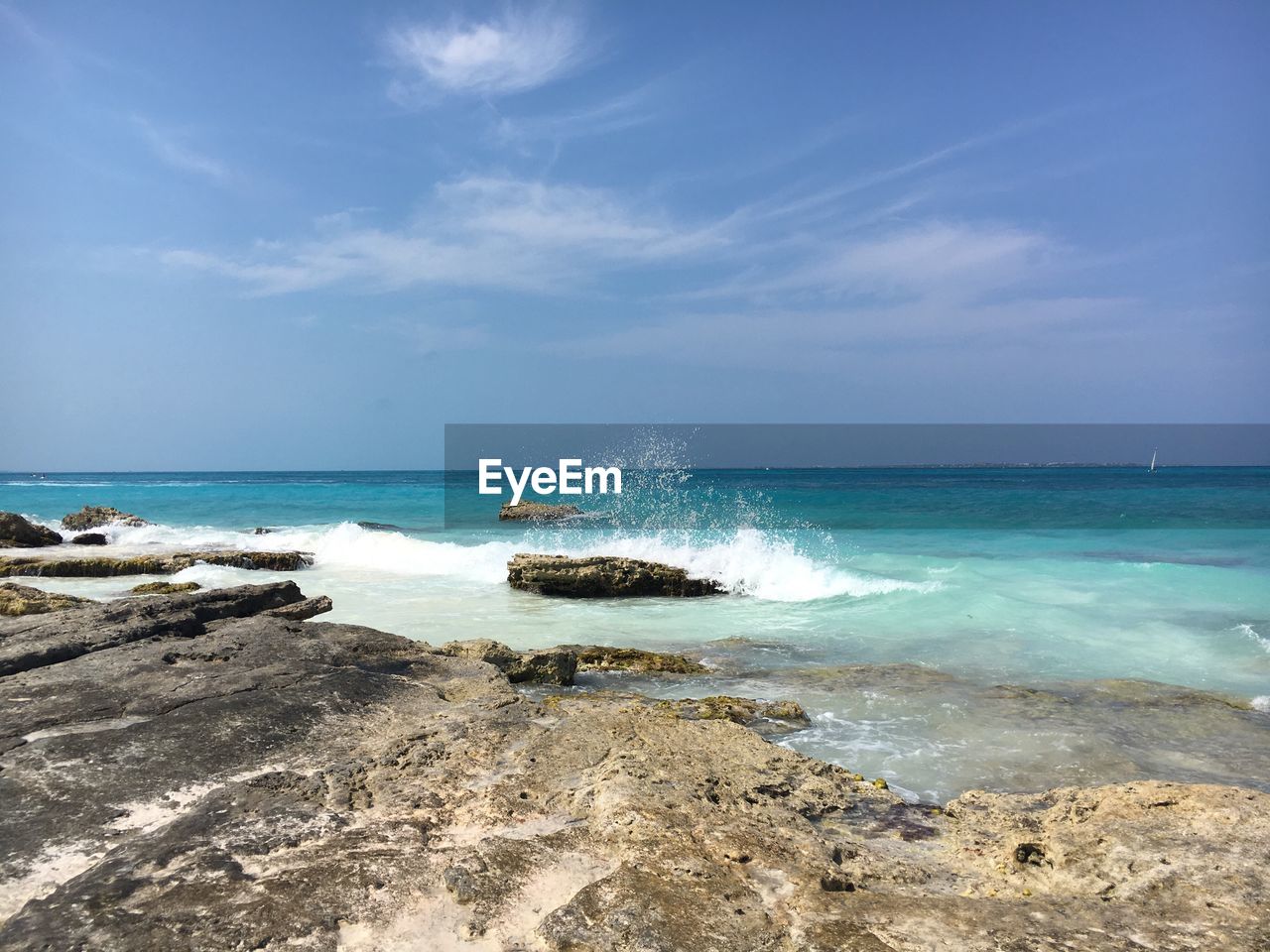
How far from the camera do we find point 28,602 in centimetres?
880

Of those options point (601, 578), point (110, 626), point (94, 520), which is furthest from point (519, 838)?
point (94, 520)

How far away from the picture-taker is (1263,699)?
7523mm

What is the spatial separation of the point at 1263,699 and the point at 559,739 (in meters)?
7.42

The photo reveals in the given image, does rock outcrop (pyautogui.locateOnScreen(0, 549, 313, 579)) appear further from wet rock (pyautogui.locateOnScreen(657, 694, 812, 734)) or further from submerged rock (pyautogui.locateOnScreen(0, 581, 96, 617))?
wet rock (pyautogui.locateOnScreen(657, 694, 812, 734))

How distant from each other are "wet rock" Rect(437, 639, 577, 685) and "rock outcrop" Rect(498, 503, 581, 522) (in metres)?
27.8

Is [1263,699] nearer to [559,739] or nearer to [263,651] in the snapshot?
[559,739]

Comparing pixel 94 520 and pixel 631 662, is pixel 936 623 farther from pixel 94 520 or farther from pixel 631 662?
pixel 94 520

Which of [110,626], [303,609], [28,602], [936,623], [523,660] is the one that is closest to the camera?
[110,626]

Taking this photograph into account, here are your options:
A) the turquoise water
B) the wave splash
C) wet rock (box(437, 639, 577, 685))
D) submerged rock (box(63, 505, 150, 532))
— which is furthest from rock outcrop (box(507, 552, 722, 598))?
submerged rock (box(63, 505, 150, 532))

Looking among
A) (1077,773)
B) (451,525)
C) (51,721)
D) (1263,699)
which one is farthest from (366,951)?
(451,525)

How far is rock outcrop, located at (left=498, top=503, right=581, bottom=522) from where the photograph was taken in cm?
3597

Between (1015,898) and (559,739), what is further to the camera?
(559,739)

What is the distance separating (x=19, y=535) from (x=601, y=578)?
17.7 m

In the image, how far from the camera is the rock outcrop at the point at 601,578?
14102 mm
